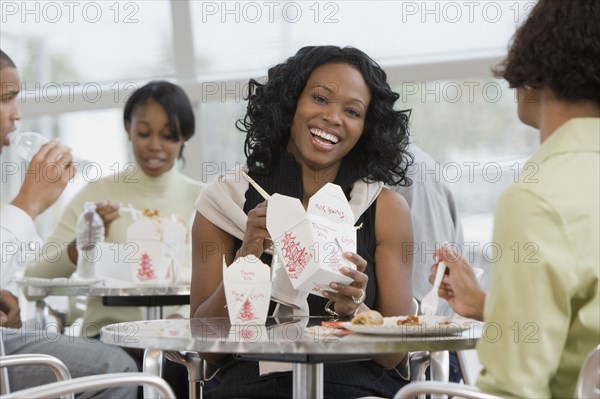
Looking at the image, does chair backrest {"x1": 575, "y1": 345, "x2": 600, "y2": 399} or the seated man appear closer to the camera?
chair backrest {"x1": 575, "y1": 345, "x2": 600, "y2": 399}

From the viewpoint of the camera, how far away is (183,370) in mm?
3131

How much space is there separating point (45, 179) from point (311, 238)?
156 cm

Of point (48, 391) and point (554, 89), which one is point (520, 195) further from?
point (48, 391)

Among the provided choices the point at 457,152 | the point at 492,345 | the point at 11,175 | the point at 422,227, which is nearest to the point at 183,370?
the point at 422,227

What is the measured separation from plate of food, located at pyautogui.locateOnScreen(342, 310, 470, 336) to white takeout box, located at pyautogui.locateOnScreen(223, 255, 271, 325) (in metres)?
0.21

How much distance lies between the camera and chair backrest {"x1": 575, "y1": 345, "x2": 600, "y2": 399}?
1331 millimetres

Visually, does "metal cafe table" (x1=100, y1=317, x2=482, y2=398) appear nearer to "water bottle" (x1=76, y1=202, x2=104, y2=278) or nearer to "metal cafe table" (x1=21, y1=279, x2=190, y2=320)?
"metal cafe table" (x1=21, y1=279, x2=190, y2=320)

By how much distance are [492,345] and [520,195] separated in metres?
0.22

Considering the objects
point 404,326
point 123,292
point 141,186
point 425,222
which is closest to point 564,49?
point 404,326

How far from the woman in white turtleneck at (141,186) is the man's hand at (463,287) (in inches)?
99.7

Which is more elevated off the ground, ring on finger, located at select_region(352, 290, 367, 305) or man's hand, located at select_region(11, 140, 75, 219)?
man's hand, located at select_region(11, 140, 75, 219)

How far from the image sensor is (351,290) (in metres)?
2.09

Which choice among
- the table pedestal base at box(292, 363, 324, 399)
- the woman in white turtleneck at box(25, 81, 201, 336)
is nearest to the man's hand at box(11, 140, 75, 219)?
the woman in white turtleneck at box(25, 81, 201, 336)

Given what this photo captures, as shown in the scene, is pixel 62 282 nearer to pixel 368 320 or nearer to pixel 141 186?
pixel 141 186
